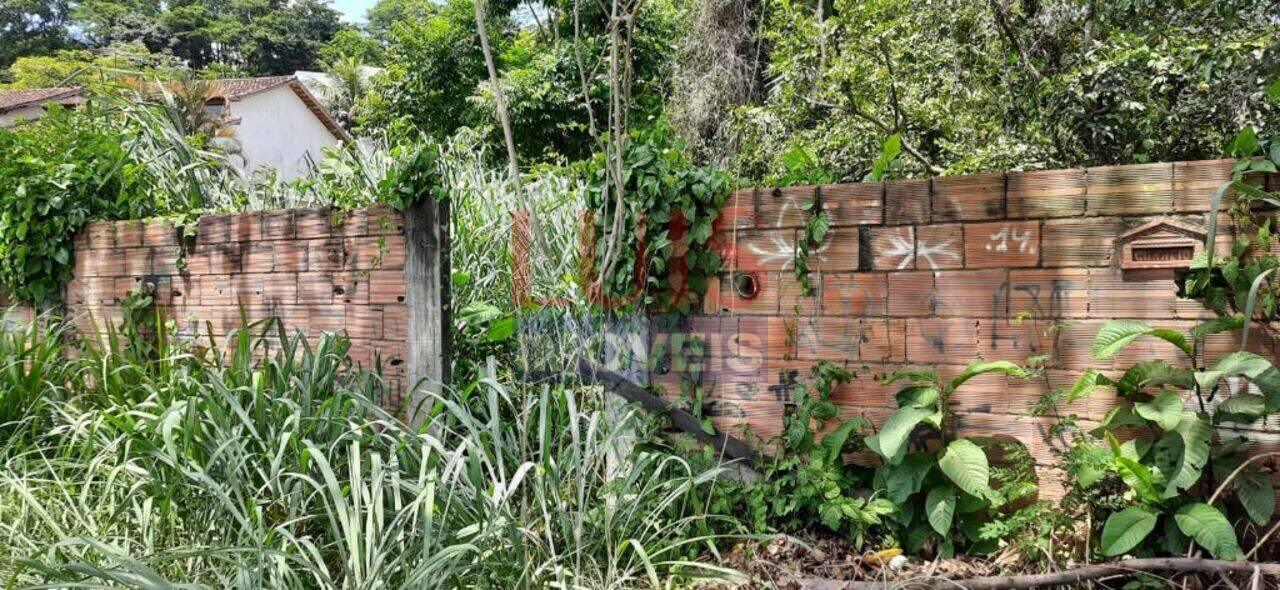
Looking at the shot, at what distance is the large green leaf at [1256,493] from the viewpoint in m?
2.38

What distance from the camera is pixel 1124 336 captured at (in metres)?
2.51

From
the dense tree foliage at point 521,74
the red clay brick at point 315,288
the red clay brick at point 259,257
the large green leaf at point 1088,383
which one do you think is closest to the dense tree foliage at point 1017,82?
the large green leaf at point 1088,383

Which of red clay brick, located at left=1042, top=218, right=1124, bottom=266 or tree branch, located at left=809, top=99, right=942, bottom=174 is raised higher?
tree branch, located at left=809, top=99, right=942, bottom=174

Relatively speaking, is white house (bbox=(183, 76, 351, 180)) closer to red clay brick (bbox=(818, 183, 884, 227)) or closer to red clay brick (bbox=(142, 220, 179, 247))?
red clay brick (bbox=(142, 220, 179, 247))

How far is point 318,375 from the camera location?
11.8ft

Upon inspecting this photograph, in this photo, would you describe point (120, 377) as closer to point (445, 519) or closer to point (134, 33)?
point (445, 519)

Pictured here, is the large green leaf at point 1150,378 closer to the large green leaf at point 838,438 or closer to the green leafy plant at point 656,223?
the large green leaf at point 838,438

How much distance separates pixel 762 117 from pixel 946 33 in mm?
1288

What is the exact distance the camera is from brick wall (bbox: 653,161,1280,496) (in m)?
2.61

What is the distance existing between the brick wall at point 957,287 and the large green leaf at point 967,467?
163mm

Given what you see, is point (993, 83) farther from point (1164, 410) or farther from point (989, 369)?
point (1164, 410)

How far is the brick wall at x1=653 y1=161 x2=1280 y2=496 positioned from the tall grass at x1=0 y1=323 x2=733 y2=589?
21.4 inches

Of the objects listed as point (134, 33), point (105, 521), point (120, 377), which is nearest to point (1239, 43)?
point (105, 521)

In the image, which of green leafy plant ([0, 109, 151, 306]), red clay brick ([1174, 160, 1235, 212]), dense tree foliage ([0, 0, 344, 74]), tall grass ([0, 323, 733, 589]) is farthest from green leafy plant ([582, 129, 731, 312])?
dense tree foliage ([0, 0, 344, 74])
